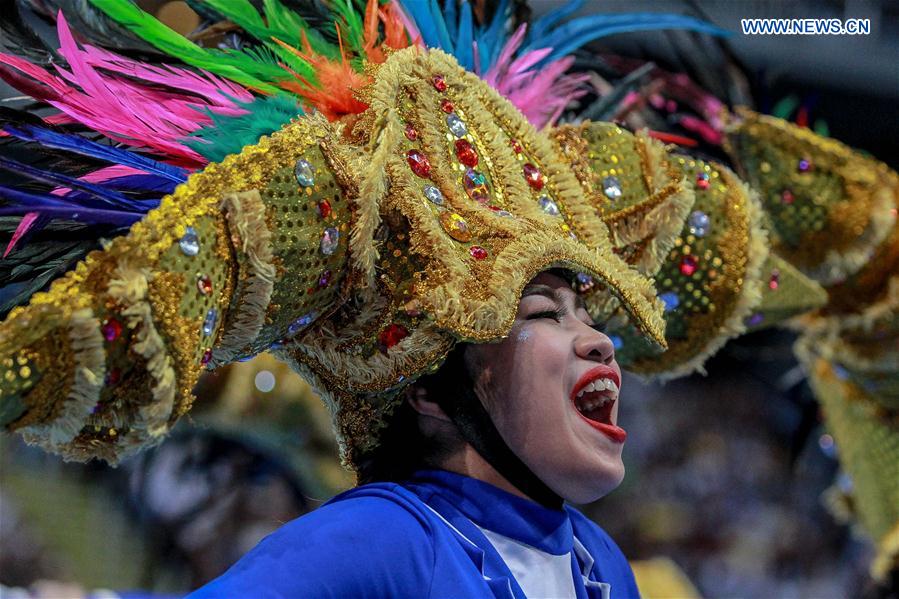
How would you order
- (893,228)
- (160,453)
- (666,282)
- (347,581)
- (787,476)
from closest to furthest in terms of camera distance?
(347,581), (666,282), (893,228), (160,453), (787,476)

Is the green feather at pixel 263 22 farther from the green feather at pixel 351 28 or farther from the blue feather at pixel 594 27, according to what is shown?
the blue feather at pixel 594 27

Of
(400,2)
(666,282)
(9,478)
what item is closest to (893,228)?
(666,282)

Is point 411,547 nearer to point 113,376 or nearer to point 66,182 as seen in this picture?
point 113,376

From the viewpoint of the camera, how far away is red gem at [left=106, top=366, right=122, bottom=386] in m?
1.30

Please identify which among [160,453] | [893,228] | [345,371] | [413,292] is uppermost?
[413,292]

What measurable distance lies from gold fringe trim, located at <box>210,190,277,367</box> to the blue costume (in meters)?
0.25

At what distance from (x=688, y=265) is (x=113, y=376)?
1110 millimetres

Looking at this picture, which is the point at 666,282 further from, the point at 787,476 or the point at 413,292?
the point at 787,476

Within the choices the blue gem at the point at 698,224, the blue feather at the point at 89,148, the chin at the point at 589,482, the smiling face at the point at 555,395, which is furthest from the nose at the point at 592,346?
the blue feather at the point at 89,148

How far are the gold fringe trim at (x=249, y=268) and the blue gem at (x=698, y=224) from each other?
87 cm

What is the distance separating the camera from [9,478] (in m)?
2.66

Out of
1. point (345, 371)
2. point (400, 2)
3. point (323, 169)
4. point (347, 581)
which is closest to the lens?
point (347, 581)

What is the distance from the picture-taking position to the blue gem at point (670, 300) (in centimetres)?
211

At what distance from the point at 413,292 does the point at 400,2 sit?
55 centimetres
